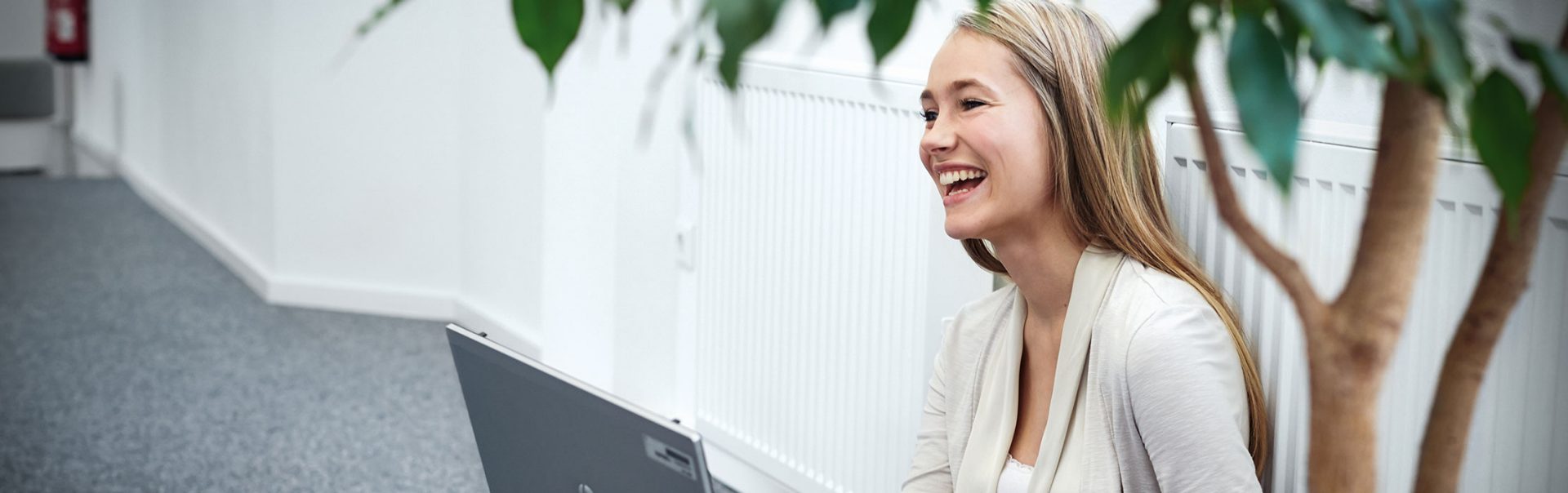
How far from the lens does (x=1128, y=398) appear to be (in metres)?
1.23

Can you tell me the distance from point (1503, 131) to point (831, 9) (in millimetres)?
193

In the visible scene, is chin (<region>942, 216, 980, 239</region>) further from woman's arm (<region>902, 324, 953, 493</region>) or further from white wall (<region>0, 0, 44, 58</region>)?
white wall (<region>0, 0, 44, 58</region>)

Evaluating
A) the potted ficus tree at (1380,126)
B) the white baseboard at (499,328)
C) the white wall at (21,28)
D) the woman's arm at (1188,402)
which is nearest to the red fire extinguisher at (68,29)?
the white wall at (21,28)

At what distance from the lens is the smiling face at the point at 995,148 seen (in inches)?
53.2

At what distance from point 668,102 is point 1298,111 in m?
2.31

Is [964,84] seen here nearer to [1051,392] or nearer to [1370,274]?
[1051,392]

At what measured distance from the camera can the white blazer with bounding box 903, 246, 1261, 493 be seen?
118 cm

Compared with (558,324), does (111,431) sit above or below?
below

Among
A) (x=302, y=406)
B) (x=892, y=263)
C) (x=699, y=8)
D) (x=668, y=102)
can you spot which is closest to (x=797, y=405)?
(x=892, y=263)

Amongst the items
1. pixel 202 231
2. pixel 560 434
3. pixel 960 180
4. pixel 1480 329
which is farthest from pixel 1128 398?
pixel 202 231

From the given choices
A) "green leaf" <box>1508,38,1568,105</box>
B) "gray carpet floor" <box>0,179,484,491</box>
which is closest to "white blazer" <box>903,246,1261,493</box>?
"green leaf" <box>1508,38,1568,105</box>

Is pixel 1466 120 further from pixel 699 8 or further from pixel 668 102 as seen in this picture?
pixel 668 102

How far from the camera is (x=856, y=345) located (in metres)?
2.13

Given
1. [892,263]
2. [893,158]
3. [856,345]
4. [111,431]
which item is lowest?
[111,431]
